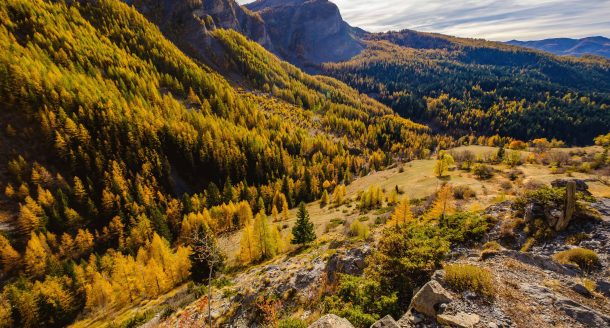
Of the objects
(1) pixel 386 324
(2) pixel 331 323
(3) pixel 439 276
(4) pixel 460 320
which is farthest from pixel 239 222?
(4) pixel 460 320

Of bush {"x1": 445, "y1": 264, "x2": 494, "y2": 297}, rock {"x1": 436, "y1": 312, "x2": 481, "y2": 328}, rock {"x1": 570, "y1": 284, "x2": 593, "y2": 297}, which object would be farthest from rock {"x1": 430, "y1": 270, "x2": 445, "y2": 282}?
rock {"x1": 570, "y1": 284, "x2": 593, "y2": 297}

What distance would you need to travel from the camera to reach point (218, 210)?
10619 centimetres

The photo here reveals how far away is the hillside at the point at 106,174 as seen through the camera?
75188 mm

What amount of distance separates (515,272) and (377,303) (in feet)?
33.3

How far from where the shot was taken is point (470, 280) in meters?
18.5

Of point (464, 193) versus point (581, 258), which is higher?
point (581, 258)

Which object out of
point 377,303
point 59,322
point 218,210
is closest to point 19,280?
point 59,322

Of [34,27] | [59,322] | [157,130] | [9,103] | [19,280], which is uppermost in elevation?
[34,27]

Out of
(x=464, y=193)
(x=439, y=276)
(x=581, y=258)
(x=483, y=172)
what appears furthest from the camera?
(x=483, y=172)

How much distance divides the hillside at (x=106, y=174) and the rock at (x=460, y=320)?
57979 mm

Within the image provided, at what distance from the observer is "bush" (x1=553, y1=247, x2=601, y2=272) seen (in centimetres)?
2083

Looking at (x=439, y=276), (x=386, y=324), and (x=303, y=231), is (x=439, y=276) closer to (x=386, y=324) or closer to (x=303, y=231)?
(x=386, y=324)

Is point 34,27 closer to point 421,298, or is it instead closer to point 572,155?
point 421,298

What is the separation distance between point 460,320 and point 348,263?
16.1 m
